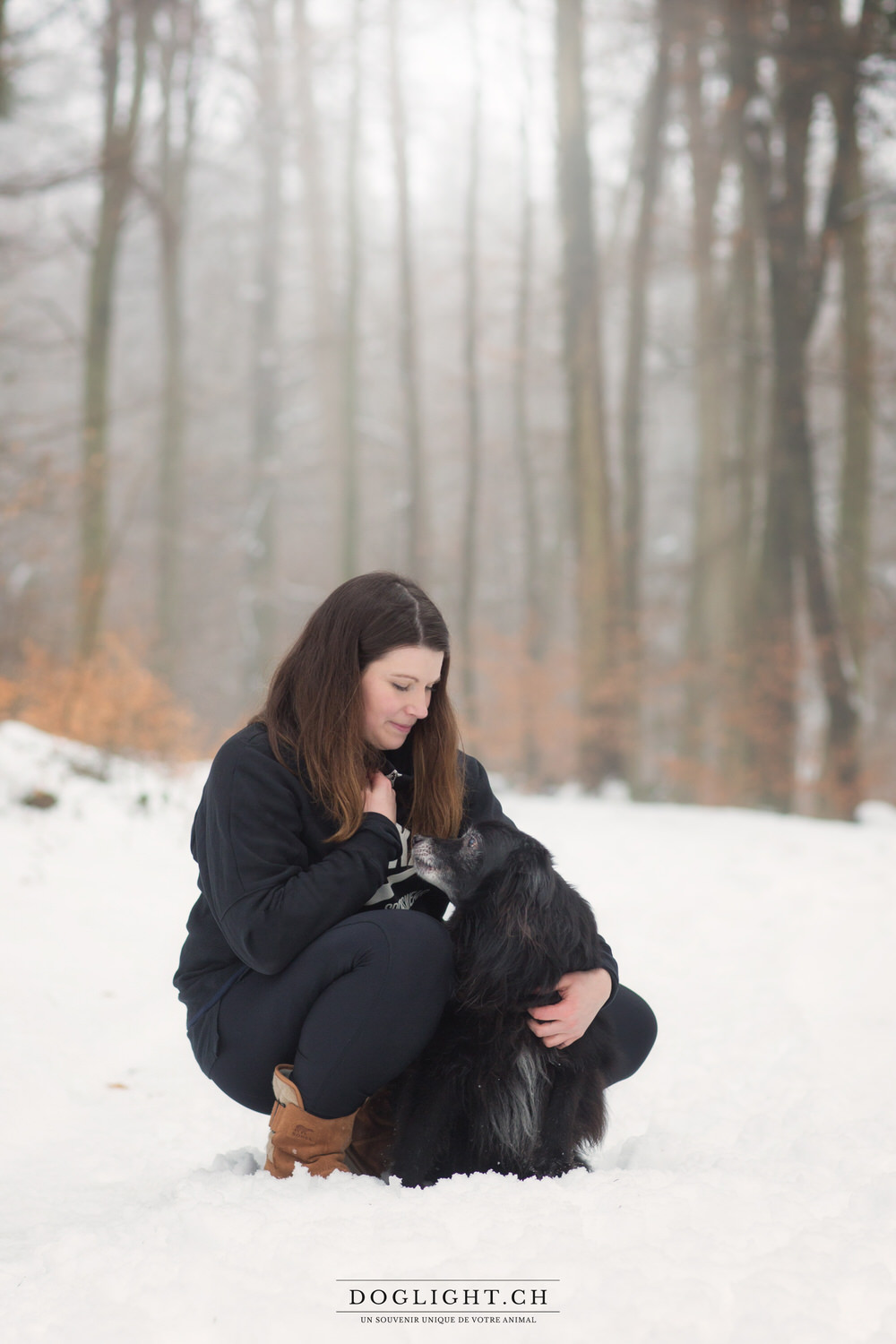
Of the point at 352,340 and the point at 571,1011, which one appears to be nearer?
the point at 571,1011

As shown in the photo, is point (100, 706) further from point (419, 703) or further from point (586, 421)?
point (419, 703)

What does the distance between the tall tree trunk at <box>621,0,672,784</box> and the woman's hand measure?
846cm

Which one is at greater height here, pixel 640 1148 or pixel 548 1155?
pixel 548 1155

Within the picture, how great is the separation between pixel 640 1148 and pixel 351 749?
1189 millimetres

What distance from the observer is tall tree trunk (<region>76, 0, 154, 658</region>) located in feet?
32.3

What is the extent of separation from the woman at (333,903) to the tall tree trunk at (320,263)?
1196cm

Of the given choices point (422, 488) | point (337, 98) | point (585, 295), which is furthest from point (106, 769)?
point (337, 98)

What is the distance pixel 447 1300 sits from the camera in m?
1.45

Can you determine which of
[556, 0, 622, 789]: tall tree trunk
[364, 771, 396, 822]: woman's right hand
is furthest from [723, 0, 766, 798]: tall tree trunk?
[364, 771, 396, 822]: woman's right hand

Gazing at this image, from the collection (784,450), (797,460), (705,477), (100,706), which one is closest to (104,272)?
(100,706)

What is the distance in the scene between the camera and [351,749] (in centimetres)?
209

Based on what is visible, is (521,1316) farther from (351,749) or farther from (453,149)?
(453,149)

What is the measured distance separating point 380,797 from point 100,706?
19.5ft

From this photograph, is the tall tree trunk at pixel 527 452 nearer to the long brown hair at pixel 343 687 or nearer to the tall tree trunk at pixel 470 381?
the tall tree trunk at pixel 470 381
